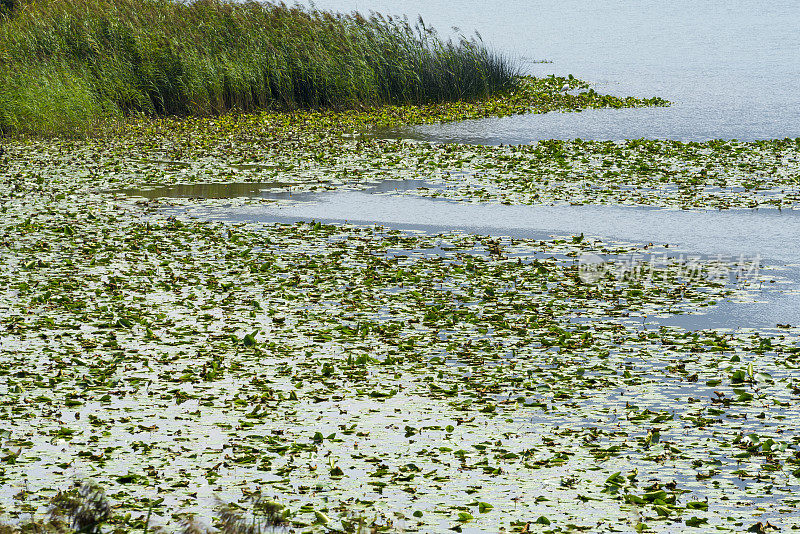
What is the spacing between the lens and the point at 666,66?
38.4m

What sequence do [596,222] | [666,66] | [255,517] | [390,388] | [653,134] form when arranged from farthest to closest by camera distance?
1. [666,66]
2. [653,134]
3. [596,222]
4. [390,388]
5. [255,517]

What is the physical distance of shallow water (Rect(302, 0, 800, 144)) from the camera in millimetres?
19609

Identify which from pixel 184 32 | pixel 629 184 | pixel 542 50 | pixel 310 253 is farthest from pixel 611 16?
pixel 310 253

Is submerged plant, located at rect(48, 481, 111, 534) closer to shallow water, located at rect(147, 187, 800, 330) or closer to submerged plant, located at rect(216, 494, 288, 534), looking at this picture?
submerged plant, located at rect(216, 494, 288, 534)

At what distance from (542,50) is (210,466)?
1821 inches

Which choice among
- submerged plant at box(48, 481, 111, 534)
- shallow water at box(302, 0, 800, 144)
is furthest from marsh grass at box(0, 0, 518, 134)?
submerged plant at box(48, 481, 111, 534)

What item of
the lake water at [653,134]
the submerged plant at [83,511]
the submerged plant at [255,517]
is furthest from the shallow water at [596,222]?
the submerged plant at [83,511]

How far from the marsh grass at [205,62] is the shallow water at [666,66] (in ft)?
9.23

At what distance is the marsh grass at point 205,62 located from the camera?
18375mm

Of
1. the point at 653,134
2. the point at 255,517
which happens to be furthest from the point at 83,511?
the point at 653,134

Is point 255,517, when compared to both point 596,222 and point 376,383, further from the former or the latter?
point 596,222

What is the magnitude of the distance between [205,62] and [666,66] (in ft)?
75.9

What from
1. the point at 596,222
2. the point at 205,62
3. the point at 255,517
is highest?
the point at 205,62

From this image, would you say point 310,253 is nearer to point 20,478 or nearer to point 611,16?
point 20,478
